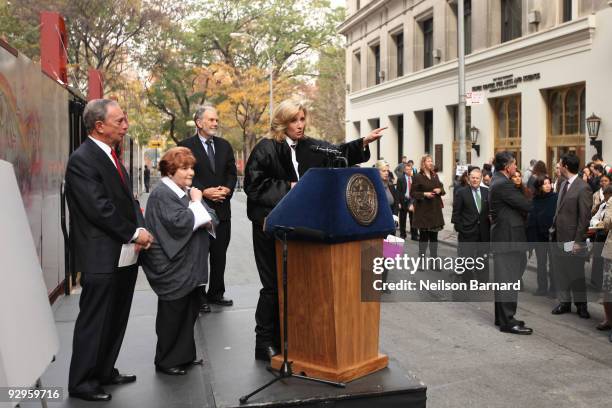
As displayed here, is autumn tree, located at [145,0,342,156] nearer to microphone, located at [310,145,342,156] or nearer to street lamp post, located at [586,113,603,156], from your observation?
street lamp post, located at [586,113,603,156]

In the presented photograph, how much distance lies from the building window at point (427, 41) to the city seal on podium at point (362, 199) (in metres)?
28.4

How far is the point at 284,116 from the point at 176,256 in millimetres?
1262

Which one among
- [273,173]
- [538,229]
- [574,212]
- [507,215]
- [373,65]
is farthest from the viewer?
[373,65]

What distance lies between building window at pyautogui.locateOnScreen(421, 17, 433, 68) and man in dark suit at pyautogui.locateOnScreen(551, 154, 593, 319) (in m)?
24.3

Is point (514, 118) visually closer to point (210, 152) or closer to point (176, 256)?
point (210, 152)

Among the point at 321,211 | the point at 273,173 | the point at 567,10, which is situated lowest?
the point at 321,211

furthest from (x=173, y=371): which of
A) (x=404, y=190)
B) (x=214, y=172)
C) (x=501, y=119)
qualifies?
(x=501, y=119)

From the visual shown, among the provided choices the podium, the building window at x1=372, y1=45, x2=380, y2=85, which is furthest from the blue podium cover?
the building window at x1=372, y1=45, x2=380, y2=85

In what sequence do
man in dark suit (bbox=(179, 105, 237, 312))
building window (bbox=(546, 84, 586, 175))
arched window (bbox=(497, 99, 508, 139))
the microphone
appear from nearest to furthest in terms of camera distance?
1. the microphone
2. man in dark suit (bbox=(179, 105, 237, 312))
3. building window (bbox=(546, 84, 586, 175))
4. arched window (bbox=(497, 99, 508, 139))

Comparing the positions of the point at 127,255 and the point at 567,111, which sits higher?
the point at 567,111

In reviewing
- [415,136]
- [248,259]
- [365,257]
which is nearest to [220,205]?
[365,257]

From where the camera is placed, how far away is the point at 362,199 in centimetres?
428

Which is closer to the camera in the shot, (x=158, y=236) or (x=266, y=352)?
(x=158, y=236)

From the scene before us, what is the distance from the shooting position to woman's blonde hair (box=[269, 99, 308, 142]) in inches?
185
